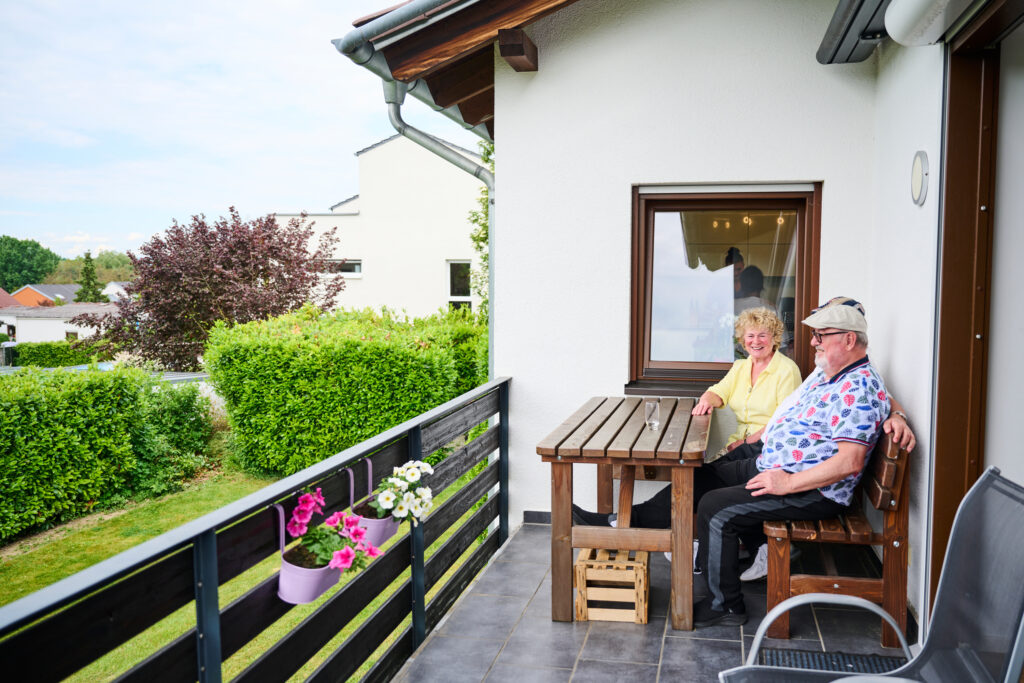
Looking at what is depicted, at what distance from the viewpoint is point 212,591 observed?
183 cm

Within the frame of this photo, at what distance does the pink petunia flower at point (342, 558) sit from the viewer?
2.13 m

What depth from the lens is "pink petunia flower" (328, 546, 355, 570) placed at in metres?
2.13

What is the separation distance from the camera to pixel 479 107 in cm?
619

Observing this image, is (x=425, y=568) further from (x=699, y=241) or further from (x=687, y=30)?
(x=687, y=30)

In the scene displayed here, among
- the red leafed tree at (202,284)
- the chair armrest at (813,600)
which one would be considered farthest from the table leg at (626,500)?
the red leafed tree at (202,284)

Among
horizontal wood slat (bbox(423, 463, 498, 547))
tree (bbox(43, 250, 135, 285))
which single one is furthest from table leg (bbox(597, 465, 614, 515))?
tree (bbox(43, 250, 135, 285))

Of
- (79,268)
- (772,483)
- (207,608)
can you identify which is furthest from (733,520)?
(79,268)

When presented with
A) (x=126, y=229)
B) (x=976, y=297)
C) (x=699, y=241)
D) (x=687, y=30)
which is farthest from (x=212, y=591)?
(x=126, y=229)

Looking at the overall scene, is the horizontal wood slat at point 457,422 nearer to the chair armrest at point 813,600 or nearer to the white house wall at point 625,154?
the white house wall at point 625,154

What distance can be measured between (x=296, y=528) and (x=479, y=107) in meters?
4.63

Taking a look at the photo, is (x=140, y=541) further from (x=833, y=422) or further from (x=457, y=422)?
(x=833, y=422)

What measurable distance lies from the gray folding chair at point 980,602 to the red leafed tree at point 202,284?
38.6 feet

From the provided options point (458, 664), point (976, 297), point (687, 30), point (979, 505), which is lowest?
point (458, 664)

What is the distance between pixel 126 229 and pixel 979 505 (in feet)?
196
